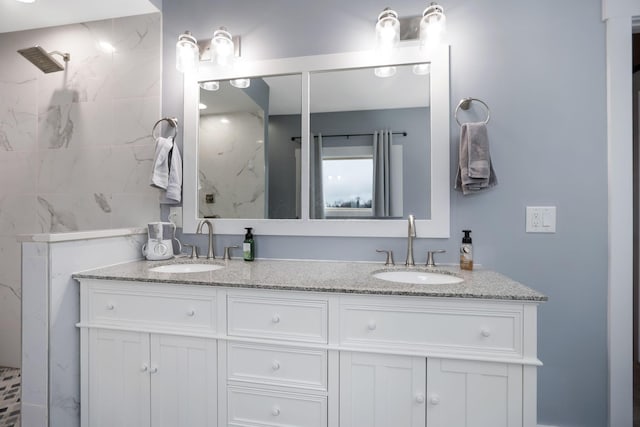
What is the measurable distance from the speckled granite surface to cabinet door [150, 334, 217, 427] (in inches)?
10.2

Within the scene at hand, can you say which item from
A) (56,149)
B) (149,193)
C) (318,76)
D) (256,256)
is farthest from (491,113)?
(56,149)

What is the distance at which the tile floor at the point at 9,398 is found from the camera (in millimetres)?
1685

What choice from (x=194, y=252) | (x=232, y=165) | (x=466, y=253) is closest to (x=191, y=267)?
(x=194, y=252)

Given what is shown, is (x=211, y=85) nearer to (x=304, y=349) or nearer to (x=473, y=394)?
(x=304, y=349)

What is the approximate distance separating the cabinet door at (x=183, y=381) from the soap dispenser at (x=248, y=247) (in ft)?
1.80

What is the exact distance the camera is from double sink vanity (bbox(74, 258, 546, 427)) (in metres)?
1.12

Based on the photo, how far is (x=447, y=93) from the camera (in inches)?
64.6

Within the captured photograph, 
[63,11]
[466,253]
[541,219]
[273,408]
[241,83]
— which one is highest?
[63,11]

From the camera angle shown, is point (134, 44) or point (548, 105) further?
point (134, 44)

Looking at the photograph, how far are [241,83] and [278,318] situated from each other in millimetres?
1345

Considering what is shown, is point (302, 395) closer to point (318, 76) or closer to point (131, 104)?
point (318, 76)

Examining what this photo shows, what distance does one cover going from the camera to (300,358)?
1.23m

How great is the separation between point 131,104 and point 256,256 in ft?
3.99

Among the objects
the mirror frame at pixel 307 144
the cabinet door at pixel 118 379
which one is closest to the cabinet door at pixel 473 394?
the mirror frame at pixel 307 144
